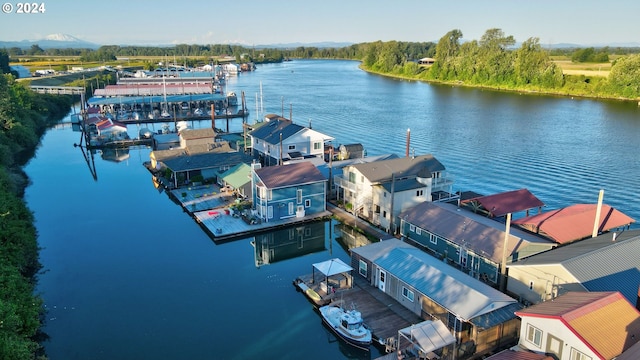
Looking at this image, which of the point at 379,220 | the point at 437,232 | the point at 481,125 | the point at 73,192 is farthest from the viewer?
the point at 481,125

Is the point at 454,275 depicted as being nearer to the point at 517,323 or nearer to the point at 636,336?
the point at 517,323

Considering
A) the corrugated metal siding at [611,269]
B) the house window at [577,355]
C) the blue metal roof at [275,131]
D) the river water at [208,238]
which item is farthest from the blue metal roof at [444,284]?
the blue metal roof at [275,131]

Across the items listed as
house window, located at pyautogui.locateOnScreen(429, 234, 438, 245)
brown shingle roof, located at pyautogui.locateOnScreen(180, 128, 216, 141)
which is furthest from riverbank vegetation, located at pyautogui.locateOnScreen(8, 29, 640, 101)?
house window, located at pyautogui.locateOnScreen(429, 234, 438, 245)

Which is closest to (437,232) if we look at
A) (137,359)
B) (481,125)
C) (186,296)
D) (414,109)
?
(186,296)

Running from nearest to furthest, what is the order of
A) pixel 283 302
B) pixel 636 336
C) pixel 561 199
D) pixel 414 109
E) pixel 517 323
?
pixel 636 336, pixel 517 323, pixel 283 302, pixel 561 199, pixel 414 109

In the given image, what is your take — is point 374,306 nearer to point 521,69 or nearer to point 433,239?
point 433,239

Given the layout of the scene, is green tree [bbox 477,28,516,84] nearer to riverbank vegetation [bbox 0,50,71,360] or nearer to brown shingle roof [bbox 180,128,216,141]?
brown shingle roof [bbox 180,128,216,141]
